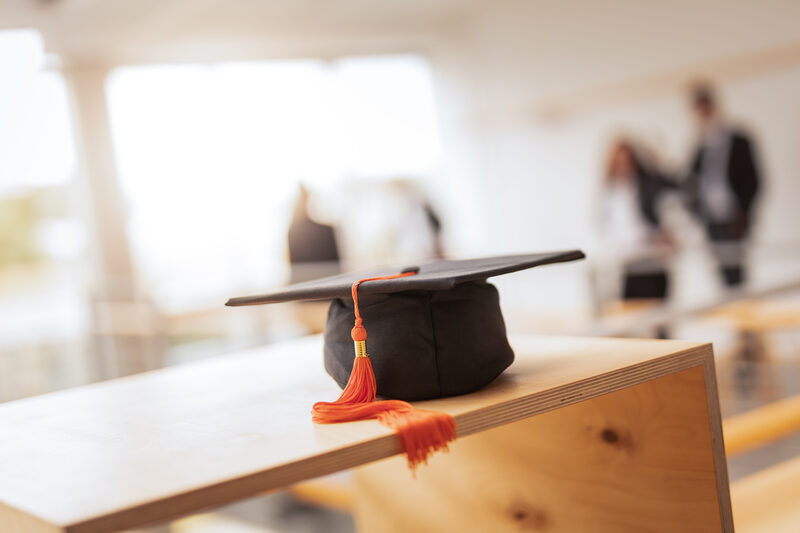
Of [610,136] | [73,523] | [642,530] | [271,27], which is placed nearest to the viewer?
[73,523]

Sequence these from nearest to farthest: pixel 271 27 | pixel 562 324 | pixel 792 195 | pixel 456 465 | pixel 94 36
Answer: pixel 456 465, pixel 562 324, pixel 792 195, pixel 94 36, pixel 271 27

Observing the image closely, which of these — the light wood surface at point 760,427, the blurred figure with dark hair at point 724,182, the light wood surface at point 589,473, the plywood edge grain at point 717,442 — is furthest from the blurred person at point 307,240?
the plywood edge grain at point 717,442

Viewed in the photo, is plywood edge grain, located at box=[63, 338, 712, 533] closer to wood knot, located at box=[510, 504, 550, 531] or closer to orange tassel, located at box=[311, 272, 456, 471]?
orange tassel, located at box=[311, 272, 456, 471]

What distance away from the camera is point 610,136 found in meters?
7.36

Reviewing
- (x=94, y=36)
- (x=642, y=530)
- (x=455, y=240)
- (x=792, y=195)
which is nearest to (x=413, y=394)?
(x=642, y=530)

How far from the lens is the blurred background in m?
5.62

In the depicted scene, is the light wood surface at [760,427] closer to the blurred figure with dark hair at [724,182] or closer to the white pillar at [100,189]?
the blurred figure with dark hair at [724,182]

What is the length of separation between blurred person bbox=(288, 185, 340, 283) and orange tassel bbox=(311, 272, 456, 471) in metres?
4.51

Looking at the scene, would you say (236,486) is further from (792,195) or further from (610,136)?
(610,136)

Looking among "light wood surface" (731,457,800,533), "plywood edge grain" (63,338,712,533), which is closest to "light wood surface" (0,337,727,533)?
"plywood edge grain" (63,338,712,533)

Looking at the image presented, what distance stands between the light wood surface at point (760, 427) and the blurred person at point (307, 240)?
3586 mm

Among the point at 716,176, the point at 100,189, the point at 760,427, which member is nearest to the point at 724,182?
the point at 716,176

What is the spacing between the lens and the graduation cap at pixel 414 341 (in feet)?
2.57

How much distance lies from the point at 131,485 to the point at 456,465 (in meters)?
0.58
